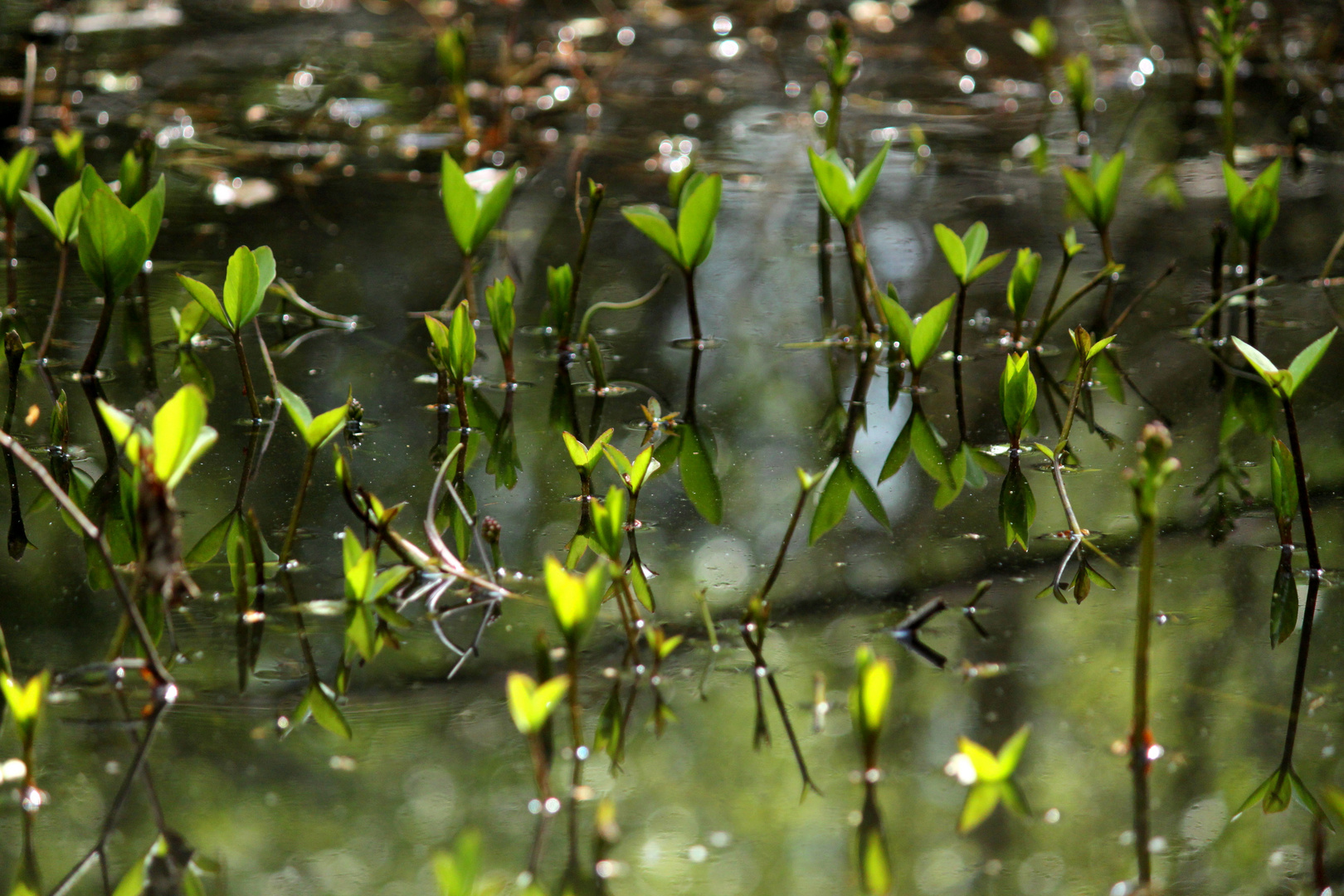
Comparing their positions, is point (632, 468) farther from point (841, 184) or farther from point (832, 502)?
point (841, 184)

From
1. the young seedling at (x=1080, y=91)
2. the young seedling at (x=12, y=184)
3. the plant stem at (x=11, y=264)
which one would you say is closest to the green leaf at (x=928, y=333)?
the young seedling at (x=12, y=184)

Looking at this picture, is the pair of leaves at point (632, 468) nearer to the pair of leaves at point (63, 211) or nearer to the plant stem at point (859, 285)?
the plant stem at point (859, 285)

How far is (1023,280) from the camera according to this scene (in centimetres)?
173

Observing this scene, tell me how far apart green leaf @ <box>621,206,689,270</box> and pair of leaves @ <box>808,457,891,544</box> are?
0.40m

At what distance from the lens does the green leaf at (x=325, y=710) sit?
969mm

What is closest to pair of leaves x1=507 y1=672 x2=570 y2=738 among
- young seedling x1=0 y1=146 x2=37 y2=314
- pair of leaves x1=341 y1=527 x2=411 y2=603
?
pair of leaves x1=341 y1=527 x2=411 y2=603

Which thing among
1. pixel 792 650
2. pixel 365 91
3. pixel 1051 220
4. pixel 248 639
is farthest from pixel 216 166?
pixel 792 650

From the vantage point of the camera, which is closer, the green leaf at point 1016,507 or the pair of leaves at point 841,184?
the green leaf at point 1016,507

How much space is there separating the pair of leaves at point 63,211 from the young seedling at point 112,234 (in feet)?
0.24

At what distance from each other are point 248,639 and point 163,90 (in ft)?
8.76

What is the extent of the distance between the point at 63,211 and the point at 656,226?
0.75 metres

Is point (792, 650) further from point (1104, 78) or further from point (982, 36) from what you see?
point (982, 36)

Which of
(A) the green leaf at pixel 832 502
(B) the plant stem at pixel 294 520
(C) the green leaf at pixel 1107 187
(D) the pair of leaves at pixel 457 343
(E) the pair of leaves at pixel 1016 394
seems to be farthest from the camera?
(C) the green leaf at pixel 1107 187

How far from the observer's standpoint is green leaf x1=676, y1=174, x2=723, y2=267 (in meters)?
1.64
